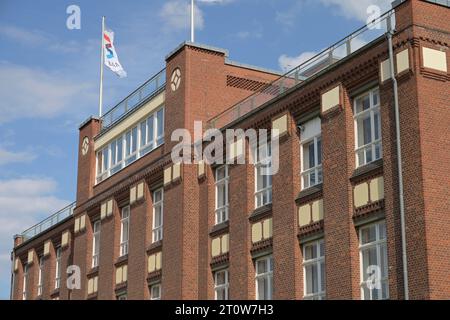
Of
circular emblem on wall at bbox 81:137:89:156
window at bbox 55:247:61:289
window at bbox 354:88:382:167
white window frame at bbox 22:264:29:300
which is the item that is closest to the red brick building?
window at bbox 354:88:382:167

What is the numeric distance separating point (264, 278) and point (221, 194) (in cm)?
459

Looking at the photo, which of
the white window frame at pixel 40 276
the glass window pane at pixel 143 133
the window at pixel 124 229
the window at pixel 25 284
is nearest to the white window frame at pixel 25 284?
the window at pixel 25 284

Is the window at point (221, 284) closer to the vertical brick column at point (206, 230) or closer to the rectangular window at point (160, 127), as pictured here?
the vertical brick column at point (206, 230)

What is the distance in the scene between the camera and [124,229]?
39344 millimetres

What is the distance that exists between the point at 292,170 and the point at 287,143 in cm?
104

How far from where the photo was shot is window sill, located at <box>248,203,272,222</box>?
95.4 feet

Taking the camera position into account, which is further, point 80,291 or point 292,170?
point 80,291

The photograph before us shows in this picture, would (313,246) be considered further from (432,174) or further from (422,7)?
(422,7)

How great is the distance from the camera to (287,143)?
2855 cm

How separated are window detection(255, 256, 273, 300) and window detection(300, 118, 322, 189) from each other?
312cm

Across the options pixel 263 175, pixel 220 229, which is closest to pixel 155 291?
pixel 220 229

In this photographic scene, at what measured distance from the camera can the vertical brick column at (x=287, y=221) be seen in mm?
27172

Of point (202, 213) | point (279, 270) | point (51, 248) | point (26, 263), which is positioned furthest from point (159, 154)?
point (26, 263)

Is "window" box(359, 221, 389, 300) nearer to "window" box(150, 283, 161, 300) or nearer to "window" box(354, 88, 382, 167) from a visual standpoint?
"window" box(354, 88, 382, 167)
